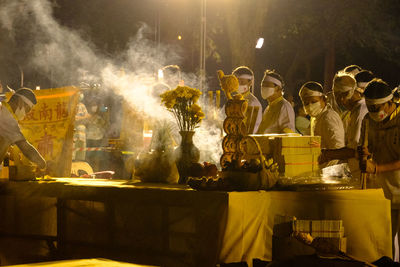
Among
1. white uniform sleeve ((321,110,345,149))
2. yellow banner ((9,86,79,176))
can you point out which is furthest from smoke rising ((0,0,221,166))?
white uniform sleeve ((321,110,345,149))

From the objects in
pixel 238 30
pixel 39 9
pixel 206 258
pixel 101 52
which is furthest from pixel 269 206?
pixel 101 52

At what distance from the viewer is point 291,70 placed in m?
21.1

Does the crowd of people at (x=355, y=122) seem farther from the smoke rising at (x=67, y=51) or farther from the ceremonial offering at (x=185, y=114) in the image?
the smoke rising at (x=67, y=51)

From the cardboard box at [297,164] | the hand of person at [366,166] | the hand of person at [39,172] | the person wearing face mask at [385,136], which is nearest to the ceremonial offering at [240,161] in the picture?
the cardboard box at [297,164]

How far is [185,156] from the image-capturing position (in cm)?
428

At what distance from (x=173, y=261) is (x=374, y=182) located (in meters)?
2.21

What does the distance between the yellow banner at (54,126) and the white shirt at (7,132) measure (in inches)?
85.9

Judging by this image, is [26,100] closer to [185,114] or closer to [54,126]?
[54,126]

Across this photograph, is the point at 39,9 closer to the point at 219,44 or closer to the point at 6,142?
the point at 219,44

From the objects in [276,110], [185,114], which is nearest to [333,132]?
[276,110]

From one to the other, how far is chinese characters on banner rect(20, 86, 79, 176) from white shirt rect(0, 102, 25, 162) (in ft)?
7.14

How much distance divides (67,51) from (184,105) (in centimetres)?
1561

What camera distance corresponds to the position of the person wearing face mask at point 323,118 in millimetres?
5363

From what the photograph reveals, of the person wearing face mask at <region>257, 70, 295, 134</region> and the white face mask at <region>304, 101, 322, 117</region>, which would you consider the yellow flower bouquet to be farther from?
the person wearing face mask at <region>257, 70, 295, 134</region>
